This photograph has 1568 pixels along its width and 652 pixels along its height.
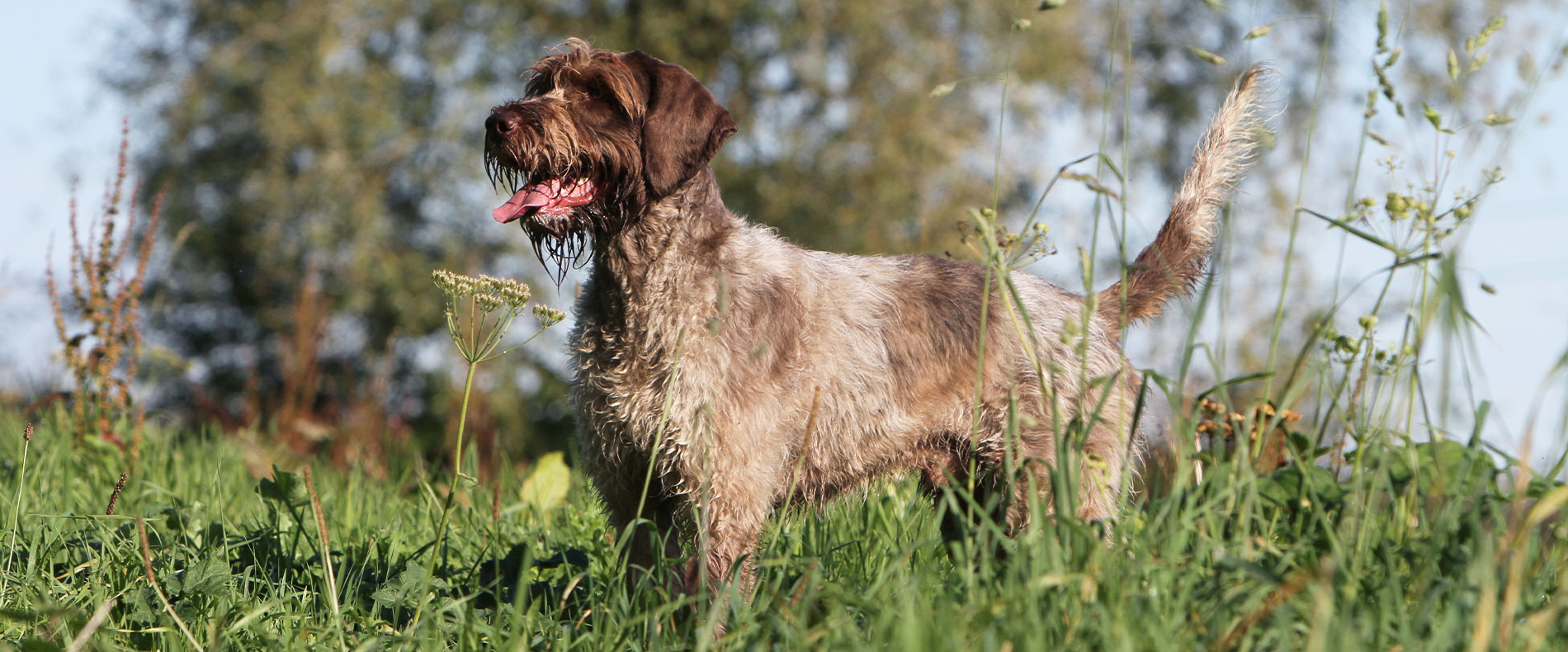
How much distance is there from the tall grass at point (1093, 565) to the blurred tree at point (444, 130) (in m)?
10.4

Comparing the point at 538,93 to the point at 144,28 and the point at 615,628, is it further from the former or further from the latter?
the point at 144,28

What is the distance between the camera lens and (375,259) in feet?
46.6

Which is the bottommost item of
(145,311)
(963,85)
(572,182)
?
(145,311)

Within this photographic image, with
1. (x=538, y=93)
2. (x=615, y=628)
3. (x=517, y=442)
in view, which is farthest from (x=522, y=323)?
(x=615, y=628)

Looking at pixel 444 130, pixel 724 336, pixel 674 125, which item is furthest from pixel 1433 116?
pixel 444 130

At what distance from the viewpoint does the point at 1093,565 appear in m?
2.40

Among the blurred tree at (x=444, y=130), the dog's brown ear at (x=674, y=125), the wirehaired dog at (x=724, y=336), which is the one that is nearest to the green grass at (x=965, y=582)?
the wirehaired dog at (x=724, y=336)

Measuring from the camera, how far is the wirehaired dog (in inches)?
154

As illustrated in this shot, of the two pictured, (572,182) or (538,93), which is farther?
(538,93)

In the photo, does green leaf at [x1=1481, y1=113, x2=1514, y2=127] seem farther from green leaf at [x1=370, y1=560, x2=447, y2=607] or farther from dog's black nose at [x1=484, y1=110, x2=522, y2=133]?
green leaf at [x1=370, y1=560, x2=447, y2=607]

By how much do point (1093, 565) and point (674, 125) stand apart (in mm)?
2252

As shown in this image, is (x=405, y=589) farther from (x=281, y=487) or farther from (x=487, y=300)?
(x=281, y=487)

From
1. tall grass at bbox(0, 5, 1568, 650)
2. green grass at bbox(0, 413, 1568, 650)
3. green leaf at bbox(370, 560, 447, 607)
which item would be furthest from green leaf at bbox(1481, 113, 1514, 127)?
green leaf at bbox(370, 560, 447, 607)

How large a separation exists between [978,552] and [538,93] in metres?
2.48
